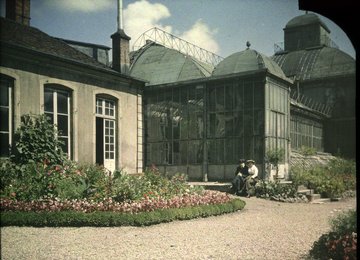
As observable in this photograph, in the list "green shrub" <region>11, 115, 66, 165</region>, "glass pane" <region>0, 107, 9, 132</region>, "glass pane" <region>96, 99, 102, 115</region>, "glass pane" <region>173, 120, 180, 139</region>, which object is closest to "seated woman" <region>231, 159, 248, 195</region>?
"glass pane" <region>173, 120, 180, 139</region>

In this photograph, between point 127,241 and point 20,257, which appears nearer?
point 20,257

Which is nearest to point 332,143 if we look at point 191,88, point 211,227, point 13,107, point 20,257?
point 191,88

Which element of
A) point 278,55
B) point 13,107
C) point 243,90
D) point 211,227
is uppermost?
point 278,55

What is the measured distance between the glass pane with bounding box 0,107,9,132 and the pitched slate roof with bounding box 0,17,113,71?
6.13 feet

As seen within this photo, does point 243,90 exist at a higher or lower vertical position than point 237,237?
higher

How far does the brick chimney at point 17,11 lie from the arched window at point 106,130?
359 cm

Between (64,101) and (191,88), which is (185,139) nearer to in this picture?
(191,88)

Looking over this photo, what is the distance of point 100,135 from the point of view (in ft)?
41.5

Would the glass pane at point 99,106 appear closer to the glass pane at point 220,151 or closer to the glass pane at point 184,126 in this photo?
the glass pane at point 184,126

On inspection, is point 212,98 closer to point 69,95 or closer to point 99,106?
point 99,106

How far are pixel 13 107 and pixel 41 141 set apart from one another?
3.97ft

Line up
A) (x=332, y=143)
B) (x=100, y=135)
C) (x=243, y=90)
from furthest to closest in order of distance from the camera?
(x=332, y=143)
(x=243, y=90)
(x=100, y=135)

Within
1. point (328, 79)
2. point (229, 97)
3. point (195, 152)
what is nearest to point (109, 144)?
point (195, 152)

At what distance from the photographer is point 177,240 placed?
541cm
